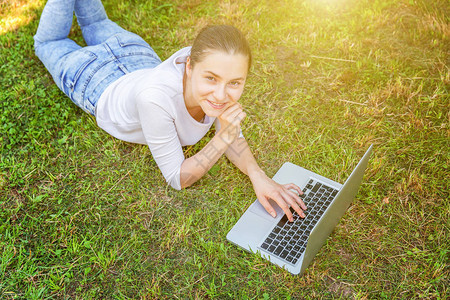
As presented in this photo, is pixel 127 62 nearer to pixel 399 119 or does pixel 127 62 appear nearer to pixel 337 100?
pixel 337 100

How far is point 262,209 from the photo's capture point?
3.02 metres

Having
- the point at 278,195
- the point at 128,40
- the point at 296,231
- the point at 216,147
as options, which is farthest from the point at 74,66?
the point at 296,231

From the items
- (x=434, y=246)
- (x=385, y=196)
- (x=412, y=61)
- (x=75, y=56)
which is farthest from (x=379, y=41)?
(x=75, y=56)

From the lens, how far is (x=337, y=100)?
398 cm

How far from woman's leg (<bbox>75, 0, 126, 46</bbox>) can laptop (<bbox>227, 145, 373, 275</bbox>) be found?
240 cm

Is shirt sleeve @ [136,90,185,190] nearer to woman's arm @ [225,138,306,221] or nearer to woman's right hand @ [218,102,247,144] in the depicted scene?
woman's right hand @ [218,102,247,144]

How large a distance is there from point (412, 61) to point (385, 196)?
6.17 feet

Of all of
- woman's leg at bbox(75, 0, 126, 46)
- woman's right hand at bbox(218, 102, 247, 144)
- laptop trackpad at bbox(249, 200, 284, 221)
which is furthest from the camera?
woman's leg at bbox(75, 0, 126, 46)

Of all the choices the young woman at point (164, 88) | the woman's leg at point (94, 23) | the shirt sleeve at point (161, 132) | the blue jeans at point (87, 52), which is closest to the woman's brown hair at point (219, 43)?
the young woman at point (164, 88)

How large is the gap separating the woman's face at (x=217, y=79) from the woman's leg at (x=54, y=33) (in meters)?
1.78

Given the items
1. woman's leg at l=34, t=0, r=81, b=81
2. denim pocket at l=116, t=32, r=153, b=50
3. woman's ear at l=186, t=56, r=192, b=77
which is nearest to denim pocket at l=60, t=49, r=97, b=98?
woman's leg at l=34, t=0, r=81, b=81

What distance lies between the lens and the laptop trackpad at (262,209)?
2952 millimetres

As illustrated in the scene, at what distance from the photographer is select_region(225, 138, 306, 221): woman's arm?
291 cm

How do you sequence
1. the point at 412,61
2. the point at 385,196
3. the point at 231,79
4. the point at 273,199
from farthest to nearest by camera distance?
the point at 412,61 < the point at 385,196 < the point at 273,199 < the point at 231,79
